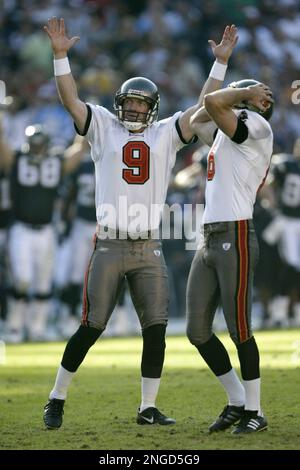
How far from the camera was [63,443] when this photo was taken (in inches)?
213

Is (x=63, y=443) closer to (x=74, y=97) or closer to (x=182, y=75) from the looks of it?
(x=74, y=97)

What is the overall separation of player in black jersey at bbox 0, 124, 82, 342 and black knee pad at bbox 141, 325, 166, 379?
592 cm

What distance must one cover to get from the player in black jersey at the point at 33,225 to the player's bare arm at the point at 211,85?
227 inches

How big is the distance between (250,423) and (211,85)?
1974mm

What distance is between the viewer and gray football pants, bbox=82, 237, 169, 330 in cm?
601

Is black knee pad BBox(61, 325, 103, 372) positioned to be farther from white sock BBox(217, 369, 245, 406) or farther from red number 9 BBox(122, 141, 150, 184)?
red number 9 BBox(122, 141, 150, 184)

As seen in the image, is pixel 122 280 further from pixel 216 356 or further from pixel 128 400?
pixel 128 400

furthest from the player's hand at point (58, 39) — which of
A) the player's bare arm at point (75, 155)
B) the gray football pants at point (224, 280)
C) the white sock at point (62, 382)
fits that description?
the player's bare arm at point (75, 155)

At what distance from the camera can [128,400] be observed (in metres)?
7.12

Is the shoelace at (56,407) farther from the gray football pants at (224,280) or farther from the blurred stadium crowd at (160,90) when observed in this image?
the blurred stadium crowd at (160,90)

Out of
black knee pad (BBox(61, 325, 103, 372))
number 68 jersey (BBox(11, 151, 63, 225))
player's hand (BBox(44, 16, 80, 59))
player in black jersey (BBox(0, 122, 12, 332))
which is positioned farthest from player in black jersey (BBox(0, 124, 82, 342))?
black knee pad (BBox(61, 325, 103, 372))

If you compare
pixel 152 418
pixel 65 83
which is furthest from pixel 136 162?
pixel 152 418

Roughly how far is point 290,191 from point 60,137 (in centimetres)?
345

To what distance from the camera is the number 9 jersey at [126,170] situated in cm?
610
